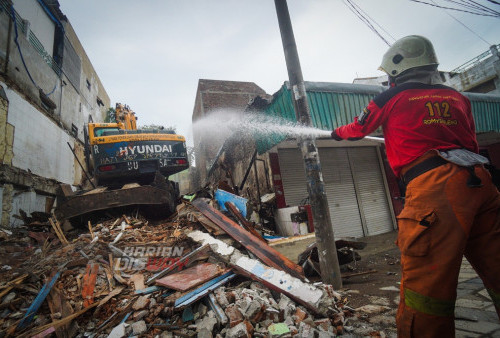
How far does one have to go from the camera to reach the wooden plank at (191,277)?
8.60 ft

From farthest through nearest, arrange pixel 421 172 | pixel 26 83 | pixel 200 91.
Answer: pixel 200 91 < pixel 26 83 < pixel 421 172

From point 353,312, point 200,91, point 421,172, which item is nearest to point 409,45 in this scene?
point 421,172

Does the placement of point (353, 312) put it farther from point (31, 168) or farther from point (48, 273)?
point (31, 168)

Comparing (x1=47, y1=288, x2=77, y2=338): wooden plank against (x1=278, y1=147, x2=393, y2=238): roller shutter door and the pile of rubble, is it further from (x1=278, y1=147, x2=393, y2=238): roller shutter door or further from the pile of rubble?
(x1=278, y1=147, x2=393, y2=238): roller shutter door

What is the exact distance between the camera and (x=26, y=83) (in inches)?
317

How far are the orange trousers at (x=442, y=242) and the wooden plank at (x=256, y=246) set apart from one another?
168cm

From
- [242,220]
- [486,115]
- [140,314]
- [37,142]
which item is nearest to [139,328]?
[140,314]

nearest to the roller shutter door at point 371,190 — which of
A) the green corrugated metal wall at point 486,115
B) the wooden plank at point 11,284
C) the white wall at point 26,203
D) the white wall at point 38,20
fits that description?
the green corrugated metal wall at point 486,115

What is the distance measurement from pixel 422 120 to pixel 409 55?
671mm

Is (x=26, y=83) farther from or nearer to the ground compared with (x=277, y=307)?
farther from the ground

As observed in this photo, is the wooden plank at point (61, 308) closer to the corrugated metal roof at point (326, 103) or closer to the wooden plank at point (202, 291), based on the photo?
the wooden plank at point (202, 291)

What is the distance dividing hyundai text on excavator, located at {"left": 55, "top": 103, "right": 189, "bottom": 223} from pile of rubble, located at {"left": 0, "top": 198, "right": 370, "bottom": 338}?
1109mm

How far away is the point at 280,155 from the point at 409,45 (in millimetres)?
5508

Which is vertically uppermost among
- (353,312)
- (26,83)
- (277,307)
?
(26,83)
